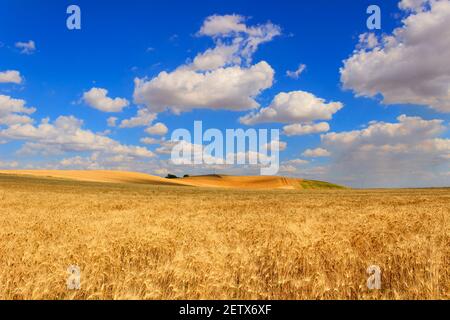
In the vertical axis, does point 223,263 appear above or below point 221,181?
above

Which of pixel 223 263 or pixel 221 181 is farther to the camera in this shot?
pixel 221 181

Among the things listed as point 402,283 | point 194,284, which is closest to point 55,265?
point 194,284

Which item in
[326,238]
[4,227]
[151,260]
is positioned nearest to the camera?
[151,260]

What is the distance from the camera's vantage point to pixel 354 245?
1008 centimetres

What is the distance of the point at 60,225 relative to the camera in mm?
12977

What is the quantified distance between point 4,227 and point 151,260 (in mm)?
6685

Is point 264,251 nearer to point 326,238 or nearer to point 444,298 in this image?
point 326,238

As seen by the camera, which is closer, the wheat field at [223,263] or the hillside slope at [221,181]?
the wheat field at [223,263]

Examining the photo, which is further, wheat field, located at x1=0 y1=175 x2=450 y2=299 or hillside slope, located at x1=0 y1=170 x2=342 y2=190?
hillside slope, located at x1=0 y1=170 x2=342 y2=190
